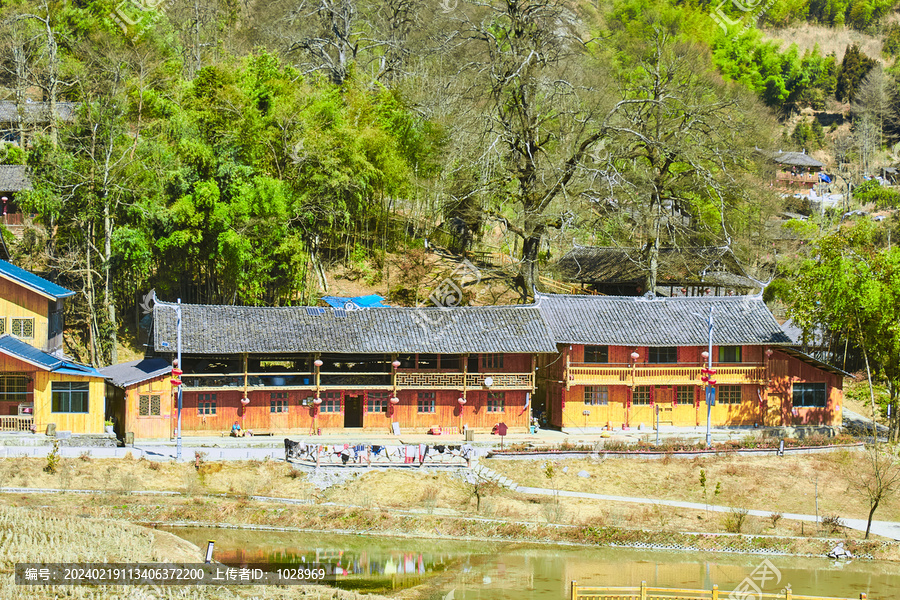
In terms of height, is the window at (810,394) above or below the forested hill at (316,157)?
below

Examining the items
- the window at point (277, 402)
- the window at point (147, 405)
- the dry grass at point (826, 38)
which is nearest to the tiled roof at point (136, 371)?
the window at point (147, 405)

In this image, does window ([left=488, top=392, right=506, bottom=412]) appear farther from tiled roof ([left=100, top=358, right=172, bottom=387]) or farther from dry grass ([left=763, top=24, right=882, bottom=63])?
dry grass ([left=763, top=24, right=882, bottom=63])

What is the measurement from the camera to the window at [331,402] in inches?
1624

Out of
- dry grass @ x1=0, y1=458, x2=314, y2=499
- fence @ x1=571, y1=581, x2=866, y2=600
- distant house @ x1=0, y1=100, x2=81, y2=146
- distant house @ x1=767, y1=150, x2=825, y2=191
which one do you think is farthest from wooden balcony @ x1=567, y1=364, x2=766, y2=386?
distant house @ x1=767, y1=150, x2=825, y2=191

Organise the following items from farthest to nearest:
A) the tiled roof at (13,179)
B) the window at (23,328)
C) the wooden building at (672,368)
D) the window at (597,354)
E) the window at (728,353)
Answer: the tiled roof at (13,179) < the window at (728,353) < the window at (597,354) < the wooden building at (672,368) < the window at (23,328)

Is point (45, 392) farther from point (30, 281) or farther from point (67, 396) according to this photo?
point (30, 281)

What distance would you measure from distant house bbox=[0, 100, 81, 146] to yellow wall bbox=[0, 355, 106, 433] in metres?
15.0

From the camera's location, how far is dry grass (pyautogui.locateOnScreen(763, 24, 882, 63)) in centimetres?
13576

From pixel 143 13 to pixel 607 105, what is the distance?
110 ft

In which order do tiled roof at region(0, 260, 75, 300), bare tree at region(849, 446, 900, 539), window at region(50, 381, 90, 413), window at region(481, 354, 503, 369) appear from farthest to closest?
window at region(481, 354, 503, 369) < tiled roof at region(0, 260, 75, 300) < window at region(50, 381, 90, 413) < bare tree at region(849, 446, 900, 539)

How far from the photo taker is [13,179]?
54438 millimetres

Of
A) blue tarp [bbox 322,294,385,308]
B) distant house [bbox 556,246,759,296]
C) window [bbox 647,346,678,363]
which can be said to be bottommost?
window [bbox 647,346,678,363]

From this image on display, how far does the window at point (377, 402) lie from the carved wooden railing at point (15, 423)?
514 inches

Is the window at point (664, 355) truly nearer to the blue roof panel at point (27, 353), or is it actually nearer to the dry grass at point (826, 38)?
the blue roof panel at point (27, 353)
